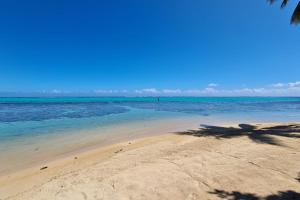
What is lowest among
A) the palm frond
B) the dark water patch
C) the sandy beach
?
the dark water patch

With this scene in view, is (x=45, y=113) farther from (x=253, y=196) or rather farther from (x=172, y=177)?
(x=253, y=196)

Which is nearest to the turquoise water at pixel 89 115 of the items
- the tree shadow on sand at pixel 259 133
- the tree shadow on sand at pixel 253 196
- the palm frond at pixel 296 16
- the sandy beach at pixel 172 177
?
the sandy beach at pixel 172 177

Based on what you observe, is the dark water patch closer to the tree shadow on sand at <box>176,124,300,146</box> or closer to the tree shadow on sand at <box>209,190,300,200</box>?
the tree shadow on sand at <box>176,124,300,146</box>

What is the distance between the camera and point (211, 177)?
514 centimetres

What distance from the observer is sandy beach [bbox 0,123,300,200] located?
4410mm

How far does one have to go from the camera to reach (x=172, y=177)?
5.17 meters

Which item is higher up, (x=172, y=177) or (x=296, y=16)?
(x=296, y=16)

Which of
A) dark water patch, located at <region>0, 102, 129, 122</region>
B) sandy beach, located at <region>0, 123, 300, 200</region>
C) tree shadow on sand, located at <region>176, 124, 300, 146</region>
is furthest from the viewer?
dark water patch, located at <region>0, 102, 129, 122</region>

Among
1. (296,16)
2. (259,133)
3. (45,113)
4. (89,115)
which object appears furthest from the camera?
(45,113)

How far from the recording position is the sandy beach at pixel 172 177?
14.5 feet

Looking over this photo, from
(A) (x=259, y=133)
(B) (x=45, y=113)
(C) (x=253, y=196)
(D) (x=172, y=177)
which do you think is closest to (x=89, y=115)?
(B) (x=45, y=113)

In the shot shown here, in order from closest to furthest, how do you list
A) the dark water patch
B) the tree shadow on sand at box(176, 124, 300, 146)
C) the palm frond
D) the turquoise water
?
1. the tree shadow on sand at box(176, 124, 300, 146)
2. the palm frond
3. the turquoise water
4. the dark water patch

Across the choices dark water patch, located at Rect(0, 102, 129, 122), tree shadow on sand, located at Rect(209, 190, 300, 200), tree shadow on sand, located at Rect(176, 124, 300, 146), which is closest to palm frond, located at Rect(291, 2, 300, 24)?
tree shadow on sand, located at Rect(176, 124, 300, 146)

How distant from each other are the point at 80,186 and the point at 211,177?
326cm
